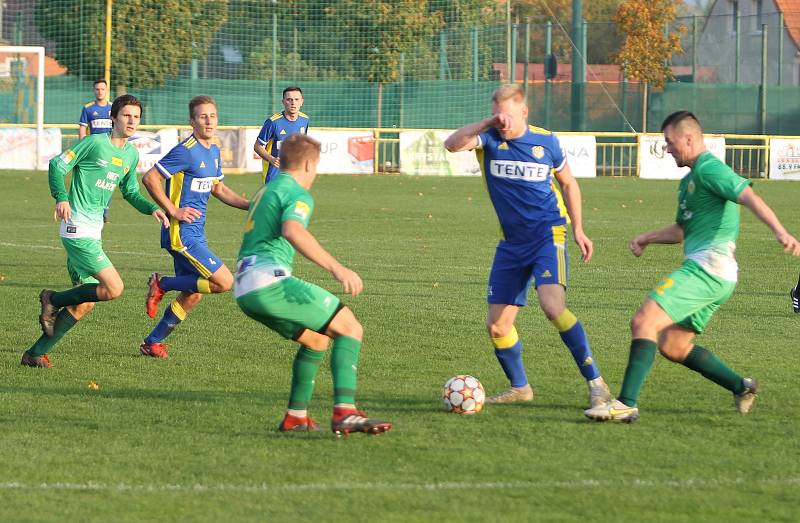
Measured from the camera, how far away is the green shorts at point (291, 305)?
657 centimetres

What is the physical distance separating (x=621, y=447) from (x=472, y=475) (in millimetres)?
979

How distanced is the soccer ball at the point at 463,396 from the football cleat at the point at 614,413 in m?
0.67

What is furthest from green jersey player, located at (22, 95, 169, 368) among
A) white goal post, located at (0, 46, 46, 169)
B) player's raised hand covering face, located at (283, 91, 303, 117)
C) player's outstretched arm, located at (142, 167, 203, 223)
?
white goal post, located at (0, 46, 46, 169)

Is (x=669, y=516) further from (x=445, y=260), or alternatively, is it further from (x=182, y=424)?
(x=445, y=260)

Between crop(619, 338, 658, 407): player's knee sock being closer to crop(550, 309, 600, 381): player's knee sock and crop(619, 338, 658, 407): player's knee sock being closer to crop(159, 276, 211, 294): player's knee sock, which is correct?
crop(550, 309, 600, 381): player's knee sock

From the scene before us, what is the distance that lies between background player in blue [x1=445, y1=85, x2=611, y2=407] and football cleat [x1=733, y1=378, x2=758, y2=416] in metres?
0.78

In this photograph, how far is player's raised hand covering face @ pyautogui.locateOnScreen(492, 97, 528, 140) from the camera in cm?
748

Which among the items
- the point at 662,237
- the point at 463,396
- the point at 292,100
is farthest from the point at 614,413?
→ the point at 292,100

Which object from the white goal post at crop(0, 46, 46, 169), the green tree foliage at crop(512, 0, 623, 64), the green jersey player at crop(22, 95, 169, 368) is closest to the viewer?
the green jersey player at crop(22, 95, 169, 368)

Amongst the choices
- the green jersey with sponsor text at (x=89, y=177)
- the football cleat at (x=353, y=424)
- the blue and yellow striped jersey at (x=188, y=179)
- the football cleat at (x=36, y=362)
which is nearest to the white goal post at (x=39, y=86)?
the blue and yellow striped jersey at (x=188, y=179)

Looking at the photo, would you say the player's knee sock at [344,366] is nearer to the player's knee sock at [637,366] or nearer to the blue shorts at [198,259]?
the player's knee sock at [637,366]

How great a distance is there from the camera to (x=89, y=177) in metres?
9.38

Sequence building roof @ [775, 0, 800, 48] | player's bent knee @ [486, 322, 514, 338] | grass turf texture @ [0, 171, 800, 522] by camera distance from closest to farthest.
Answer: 1. grass turf texture @ [0, 171, 800, 522]
2. player's bent knee @ [486, 322, 514, 338]
3. building roof @ [775, 0, 800, 48]

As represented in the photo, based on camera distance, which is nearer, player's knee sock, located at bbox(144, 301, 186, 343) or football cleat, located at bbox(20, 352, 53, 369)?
football cleat, located at bbox(20, 352, 53, 369)
